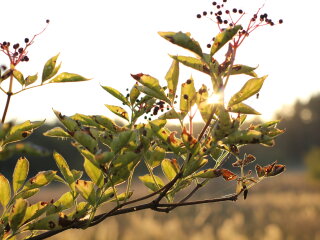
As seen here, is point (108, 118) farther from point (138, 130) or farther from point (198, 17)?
point (198, 17)

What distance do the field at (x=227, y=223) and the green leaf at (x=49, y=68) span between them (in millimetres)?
11646

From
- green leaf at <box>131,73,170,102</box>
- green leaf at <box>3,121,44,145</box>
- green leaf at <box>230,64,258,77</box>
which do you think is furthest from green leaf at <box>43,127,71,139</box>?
green leaf at <box>230,64,258,77</box>

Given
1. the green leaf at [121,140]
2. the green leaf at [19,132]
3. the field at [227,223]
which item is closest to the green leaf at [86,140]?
the green leaf at [121,140]

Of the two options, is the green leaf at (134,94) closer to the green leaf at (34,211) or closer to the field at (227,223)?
the green leaf at (34,211)

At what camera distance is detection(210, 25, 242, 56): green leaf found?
111 centimetres

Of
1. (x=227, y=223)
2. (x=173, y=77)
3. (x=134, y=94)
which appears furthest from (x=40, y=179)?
(x=227, y=223)

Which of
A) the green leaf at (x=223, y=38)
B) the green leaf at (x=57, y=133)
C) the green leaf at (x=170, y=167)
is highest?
the green leaf at (x=223, y=38)

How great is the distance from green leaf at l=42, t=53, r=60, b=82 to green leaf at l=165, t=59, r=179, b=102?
0.32 m

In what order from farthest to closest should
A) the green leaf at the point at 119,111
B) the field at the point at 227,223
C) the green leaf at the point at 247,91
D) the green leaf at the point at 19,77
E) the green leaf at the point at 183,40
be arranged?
the field at the point at 227,223 < the green leaf at the point at 119,111 < the green leaf at the point at 19,77 < the green leaf at the point at 247,91 < the green leaf at the point at 183,40

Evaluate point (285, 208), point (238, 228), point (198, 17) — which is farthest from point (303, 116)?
point (198, 17)

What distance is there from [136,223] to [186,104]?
1496 cm

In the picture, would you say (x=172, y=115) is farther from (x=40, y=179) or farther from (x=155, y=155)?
(x=40, y=179)

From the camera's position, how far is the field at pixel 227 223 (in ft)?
45.7

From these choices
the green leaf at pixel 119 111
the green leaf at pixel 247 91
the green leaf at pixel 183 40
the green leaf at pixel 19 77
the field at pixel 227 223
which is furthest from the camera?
the field at pixel 227 223
